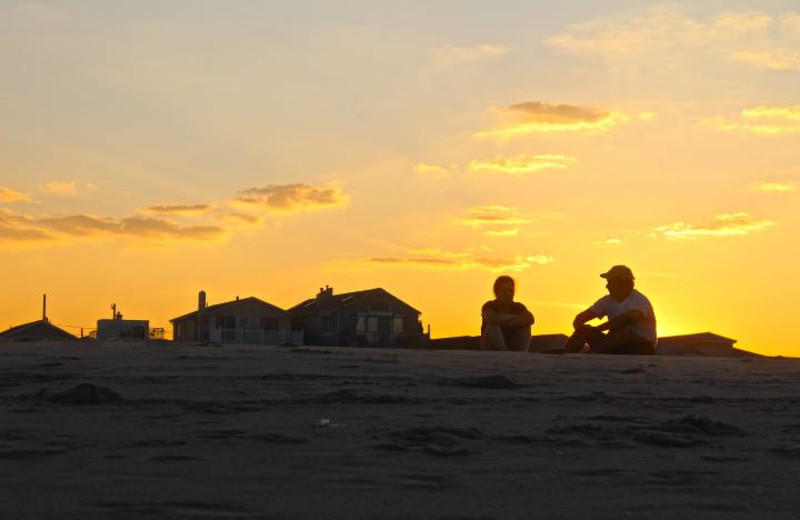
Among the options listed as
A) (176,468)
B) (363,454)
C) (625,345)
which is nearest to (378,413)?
(363,454)

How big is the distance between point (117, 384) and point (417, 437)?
9.02 feet

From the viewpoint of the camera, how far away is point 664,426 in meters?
4.86

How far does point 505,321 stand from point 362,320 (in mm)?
55462

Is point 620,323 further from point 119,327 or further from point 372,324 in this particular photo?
point 119,327

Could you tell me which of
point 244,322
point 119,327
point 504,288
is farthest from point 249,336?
point 504,288

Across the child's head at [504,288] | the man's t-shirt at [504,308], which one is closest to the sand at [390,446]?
the child's head at [504,288]

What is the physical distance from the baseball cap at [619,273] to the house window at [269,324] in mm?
58385

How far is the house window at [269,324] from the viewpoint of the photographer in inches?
2751

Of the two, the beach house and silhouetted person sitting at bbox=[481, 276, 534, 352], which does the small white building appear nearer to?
the beach house

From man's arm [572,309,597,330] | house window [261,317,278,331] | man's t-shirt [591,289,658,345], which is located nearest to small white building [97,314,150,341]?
house window [261,317,278,331]

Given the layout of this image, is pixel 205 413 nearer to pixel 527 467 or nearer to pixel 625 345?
pixel 527 467

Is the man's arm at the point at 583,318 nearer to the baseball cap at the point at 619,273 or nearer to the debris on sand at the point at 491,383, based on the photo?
the baseball cap at the point at 619,273

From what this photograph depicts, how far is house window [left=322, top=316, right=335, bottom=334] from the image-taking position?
68.1m

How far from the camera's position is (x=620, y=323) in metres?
12.0
